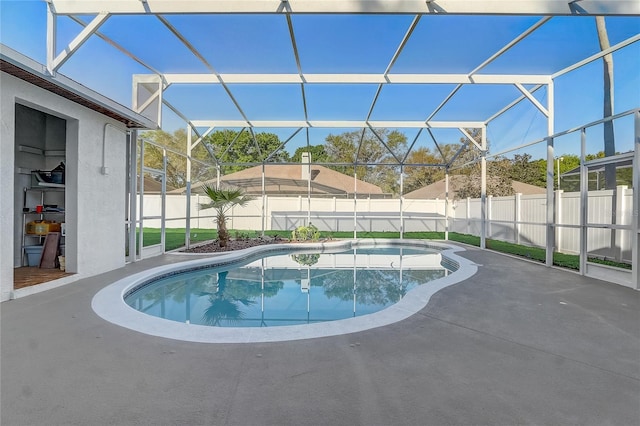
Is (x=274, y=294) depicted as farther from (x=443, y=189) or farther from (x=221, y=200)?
(x=443, y=189)

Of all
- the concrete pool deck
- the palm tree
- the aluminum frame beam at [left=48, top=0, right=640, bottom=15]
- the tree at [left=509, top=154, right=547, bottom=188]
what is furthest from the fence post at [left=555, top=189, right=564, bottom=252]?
the tree at [left=509, top=154, right=547, bottom=188]

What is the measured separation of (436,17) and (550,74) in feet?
13.3

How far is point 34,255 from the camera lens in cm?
660

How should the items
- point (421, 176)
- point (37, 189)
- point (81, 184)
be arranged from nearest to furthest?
1. point (81, 184)
2. point (37, 189)
3. point (421, 176)

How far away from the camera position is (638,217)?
5461 millimetres

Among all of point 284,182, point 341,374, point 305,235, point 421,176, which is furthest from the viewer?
point 421,176

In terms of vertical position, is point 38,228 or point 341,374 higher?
point 38,228

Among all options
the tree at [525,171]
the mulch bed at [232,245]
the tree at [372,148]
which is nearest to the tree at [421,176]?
the tree at [372,148]

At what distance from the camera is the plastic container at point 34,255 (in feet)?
21.6

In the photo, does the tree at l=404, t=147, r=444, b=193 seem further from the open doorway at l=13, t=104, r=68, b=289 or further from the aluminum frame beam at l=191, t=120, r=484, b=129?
the open doorway at l=13, t=104, r=68, b=289

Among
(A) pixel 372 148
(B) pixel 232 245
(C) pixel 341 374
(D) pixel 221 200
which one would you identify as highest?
(A) pixel 372 148

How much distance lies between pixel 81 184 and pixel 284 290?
4.06m

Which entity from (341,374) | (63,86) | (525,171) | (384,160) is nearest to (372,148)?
(384,160)

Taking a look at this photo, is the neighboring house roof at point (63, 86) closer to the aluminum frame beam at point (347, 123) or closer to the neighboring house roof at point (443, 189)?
the aluminum frame beam at point (347, 123)
